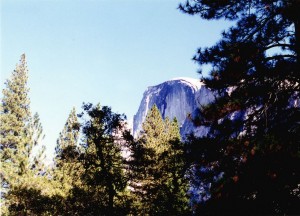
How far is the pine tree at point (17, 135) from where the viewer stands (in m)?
29.7

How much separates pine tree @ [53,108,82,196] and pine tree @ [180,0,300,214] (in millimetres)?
10353

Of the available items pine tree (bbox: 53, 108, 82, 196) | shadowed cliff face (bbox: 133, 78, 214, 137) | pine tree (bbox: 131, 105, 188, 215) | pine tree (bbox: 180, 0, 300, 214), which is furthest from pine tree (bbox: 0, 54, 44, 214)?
shadowed cliff face (bbox: 133, 78, 214, 137)

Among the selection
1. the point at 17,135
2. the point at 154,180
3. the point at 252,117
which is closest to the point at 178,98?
the point at 17,135

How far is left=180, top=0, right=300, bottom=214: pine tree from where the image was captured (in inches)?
259

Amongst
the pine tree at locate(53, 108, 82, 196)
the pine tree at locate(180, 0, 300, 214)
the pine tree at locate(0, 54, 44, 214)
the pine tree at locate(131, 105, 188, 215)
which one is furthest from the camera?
the pine tree at locate(0, 54, 44, 214)

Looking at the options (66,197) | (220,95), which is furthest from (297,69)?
(66,197)

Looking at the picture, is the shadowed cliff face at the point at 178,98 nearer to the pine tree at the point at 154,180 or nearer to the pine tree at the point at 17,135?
the pine tree at the point at 17,135

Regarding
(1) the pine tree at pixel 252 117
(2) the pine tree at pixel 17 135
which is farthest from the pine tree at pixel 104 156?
(2) the pine tree at pixel 17 135

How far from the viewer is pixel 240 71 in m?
7.98

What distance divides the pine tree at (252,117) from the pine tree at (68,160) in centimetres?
1035

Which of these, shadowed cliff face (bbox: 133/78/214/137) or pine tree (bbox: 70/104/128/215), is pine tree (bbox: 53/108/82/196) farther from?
shadowed cliff face (bbox: 133/78/214/137)

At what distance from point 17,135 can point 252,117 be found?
3136 centimetres

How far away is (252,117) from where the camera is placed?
8.35m

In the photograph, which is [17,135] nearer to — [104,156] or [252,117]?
[104,156]
